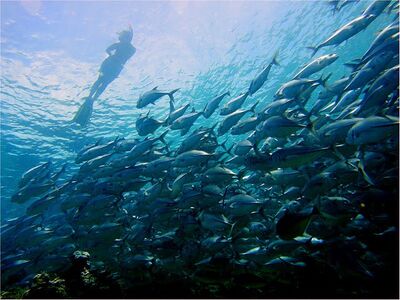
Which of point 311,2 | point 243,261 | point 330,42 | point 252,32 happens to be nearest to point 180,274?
point 243,261

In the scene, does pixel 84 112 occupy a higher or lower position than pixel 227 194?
higher

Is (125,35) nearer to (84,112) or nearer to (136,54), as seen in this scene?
(136,54)

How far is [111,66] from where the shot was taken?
47.2 feet

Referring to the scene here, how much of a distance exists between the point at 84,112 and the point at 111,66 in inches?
145

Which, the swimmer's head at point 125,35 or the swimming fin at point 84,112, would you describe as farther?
the swimming fin at point 84,112

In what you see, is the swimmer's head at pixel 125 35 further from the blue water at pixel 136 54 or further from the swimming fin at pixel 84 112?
the swimming fin at pixel 84 112

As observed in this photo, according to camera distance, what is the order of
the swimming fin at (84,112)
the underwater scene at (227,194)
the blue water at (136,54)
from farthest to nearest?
1. the swimming fin at (84,112)
2. the blue water at (136,54)
3. the underwater scene at (227,194)

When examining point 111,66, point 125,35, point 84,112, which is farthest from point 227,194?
point 84,112

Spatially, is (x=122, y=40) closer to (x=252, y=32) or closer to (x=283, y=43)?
(x=252, y=32)

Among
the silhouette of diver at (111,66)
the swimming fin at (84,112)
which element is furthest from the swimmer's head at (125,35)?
the swimming fin at (84,112)

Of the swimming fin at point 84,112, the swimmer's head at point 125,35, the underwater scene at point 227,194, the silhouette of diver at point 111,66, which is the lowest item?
the underwater scene at point 227,194

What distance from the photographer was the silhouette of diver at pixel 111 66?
1372 cm

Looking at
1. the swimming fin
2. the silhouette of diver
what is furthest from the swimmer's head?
the swimming fin

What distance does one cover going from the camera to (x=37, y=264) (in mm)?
6816
